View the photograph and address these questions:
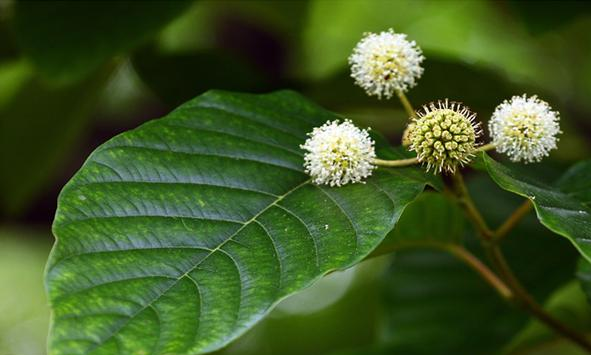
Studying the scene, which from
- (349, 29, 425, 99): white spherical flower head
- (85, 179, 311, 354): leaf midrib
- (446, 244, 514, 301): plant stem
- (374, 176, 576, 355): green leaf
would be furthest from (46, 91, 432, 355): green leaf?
(374, 176, 576, 355): green leaf

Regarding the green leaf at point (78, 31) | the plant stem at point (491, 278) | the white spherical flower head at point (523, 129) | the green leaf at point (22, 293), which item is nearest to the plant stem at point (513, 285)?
the plant stem at point (491, 278)

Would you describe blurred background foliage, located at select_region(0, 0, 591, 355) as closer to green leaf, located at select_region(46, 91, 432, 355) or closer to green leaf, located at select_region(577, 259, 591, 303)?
green leaf, located at select_region(577, 259, 591, 303)

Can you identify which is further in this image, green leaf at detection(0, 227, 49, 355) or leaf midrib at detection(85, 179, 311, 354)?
green leaf at detection(0, 227, 49, 355)

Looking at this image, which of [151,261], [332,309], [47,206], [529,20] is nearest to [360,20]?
[332,309]

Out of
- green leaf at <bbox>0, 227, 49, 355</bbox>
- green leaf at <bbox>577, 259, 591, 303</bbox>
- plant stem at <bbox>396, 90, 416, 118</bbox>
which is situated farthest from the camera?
green leaf at <bbox>0, 227, 49, 355</bbox>

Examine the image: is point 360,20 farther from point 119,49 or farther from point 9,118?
point 119,49

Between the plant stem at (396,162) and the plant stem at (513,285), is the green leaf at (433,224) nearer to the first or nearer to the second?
the plant stem at (513,285)

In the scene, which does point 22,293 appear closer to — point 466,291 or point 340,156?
point 466,291
